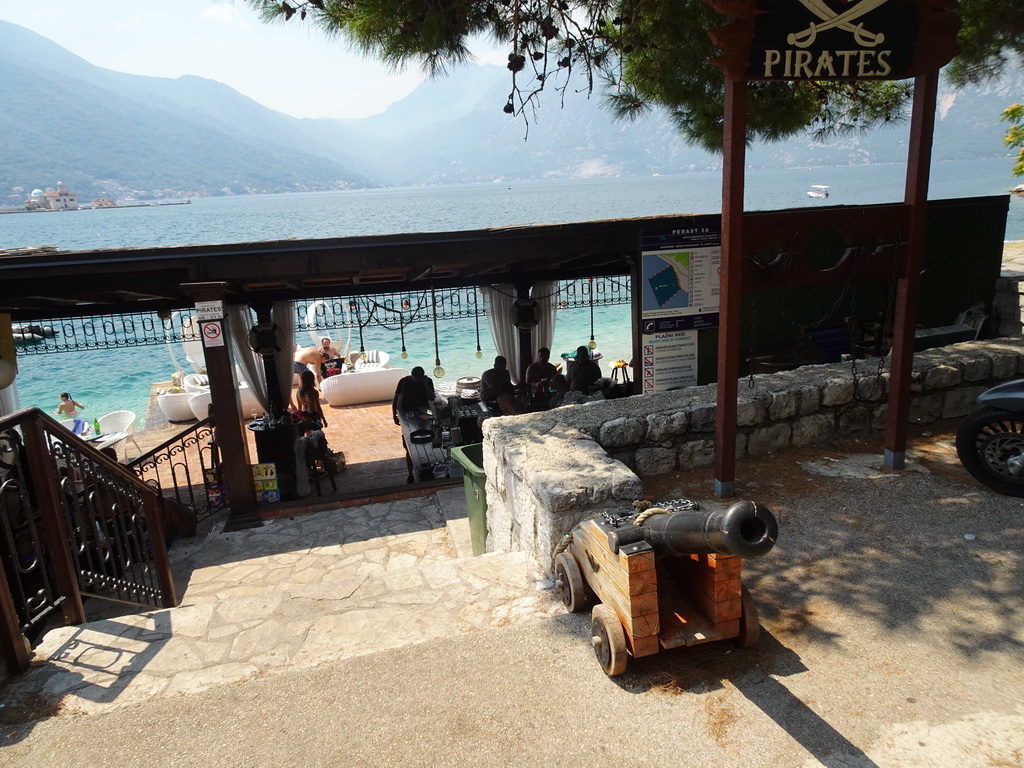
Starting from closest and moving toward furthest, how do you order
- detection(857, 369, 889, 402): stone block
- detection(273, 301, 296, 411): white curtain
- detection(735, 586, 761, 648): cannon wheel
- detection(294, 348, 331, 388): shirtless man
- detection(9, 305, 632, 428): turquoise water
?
detection(735, 586, 761, 648): cannon wheel → detection(857, 369, 889, 402): stone block → detection(273, 301, 296, 411): white curtain → detection(294, 348, 331, 388): shirtless man → detection(9, 305, 632, 428): turquoise water

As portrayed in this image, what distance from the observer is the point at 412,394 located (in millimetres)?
10453

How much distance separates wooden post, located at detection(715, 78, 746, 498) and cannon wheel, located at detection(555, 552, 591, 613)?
163 centimetres

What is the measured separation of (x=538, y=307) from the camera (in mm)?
11781

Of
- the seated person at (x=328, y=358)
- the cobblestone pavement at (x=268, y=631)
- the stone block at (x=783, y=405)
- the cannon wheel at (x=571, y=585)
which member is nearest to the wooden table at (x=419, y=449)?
the cobblestone pavement at (x=268, y=631)

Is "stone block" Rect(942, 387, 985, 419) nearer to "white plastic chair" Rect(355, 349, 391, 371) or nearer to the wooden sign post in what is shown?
the wooden sign post

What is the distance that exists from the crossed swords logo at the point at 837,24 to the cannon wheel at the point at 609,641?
3.59 metres

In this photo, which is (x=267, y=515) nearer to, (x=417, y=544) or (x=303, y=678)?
(x=417, y=544)

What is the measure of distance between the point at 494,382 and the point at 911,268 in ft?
22.2

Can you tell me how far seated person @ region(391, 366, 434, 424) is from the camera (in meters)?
10.4

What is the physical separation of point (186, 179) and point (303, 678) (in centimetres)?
20420

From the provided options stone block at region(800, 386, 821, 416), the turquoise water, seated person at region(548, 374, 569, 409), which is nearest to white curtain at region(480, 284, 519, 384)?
seated person at region(548, 374, 569, 409)

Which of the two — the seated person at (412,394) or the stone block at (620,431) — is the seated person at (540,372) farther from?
the stone block at (620,431)

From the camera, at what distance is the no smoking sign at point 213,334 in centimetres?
726

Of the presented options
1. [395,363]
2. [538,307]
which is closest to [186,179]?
[395,363]
